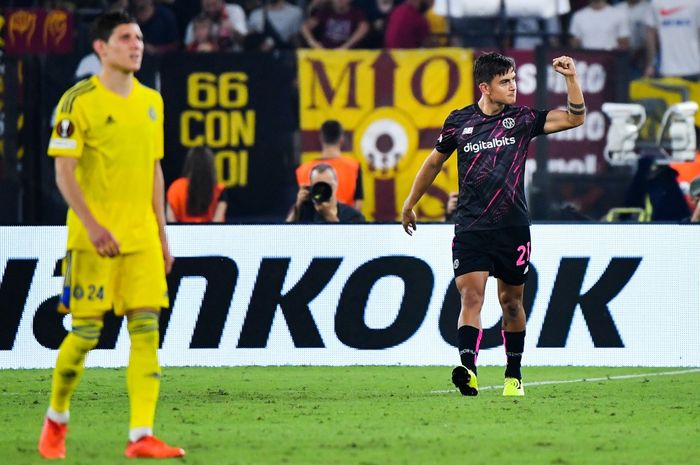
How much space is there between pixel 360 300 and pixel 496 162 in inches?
129

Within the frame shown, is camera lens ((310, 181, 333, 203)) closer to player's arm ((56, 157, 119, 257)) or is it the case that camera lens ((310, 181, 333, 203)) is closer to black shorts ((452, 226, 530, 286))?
black shorts ((452, 226, 530, 286))

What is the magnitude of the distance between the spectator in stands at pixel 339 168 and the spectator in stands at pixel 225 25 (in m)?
3.01

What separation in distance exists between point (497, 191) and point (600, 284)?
125 inches

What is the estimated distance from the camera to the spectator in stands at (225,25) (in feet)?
61.1

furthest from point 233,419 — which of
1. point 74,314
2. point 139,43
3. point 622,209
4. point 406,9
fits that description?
point 406,9

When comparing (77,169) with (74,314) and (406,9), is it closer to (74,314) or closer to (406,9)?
(74,314)

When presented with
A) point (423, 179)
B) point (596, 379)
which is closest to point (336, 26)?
point (596, 379)

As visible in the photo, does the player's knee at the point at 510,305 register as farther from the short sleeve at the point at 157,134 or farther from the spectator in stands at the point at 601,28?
the spectator in stands at the point at 601,28

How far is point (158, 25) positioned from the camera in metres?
19.0

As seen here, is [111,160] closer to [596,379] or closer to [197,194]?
[596,379]

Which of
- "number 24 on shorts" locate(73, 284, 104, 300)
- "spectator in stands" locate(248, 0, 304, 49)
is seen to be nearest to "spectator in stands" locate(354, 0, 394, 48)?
"spectator in stands" locate(248, 0, 304, 49)

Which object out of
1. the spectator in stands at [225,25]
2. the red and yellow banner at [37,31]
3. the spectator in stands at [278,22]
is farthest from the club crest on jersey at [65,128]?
the spectator in stands at [278,22]

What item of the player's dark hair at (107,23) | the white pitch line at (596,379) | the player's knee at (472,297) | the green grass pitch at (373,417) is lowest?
the white pitch line at (596,379)

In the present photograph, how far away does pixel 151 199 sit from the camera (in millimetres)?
7871
